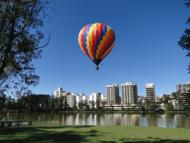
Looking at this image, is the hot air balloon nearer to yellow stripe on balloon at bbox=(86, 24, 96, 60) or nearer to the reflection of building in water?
yellow stripe on balloon at bbox=(86, 24, 96, 60)

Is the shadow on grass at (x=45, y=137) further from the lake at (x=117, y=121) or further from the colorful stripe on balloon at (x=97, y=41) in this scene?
the colorful stripe on balloon at (x=97, y=41)

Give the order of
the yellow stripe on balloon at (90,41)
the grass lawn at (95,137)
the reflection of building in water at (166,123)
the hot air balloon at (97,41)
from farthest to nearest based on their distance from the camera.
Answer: the reflection of building in water at (166,123) → the yellow stripe on balloon at (90,41) → the hot air balloon at (97,41) → the grass lawn at (95,137)

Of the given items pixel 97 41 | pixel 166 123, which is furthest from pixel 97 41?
pixel 166 123

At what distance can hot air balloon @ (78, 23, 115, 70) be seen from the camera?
1377 inches

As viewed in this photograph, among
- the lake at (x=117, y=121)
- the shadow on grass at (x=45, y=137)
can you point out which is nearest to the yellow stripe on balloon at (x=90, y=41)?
the lake at (x=117, y=121)

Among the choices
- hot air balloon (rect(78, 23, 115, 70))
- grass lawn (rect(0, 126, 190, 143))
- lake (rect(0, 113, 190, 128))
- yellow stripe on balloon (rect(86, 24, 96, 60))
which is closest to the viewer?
grass lawn (rect(0, 126, 190, 143))

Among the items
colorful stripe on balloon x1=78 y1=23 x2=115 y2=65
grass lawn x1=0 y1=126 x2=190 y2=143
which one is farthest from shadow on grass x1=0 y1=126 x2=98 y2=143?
colorful stripe on balloon x1=78 y1=23 x2=115 y2=65

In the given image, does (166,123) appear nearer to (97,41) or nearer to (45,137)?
(97,41)

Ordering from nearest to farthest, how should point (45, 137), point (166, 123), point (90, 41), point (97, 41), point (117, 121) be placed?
point (45, 137) → point (97, 41) → point (90, 41) → point (166, 123) → point (117, 121)

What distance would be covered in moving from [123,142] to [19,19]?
815 cm

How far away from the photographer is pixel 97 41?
34.9 metres

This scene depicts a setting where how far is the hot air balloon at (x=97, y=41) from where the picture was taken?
115 ft

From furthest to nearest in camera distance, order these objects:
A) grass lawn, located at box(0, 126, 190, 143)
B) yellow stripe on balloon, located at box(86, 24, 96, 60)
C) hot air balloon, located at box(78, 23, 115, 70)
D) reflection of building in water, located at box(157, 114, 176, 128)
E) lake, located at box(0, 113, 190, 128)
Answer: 1. lake, located at box(0, 113, 190, 128)
2. reflection of building in water, located at box(157, 114, 176, 128)
3. yellow stripe on balloon, located at box(86, 24, 96, 60)
4. hot air balloon, located at box(78, 23, 115, 70)
5. grass lawn, located at box(0, 126, 190, 143)

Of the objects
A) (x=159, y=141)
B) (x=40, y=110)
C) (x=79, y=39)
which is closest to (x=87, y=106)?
(x=40, y=110)
